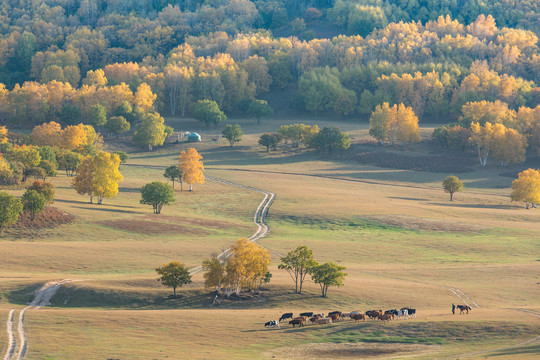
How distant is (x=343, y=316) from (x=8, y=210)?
Result: 55.8 metres

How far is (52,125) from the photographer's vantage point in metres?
183

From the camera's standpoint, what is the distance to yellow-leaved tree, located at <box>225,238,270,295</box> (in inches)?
3118

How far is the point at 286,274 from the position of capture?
302 feet

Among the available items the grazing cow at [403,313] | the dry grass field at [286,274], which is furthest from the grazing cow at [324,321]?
the grazing cow at [403,313]

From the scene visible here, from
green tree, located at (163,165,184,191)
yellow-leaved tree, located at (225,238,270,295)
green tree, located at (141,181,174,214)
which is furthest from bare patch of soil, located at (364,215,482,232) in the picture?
yellow-leaved tree, located at (225,238,270,295)

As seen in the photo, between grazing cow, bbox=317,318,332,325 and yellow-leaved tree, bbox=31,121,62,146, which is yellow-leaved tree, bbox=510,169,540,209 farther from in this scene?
yellow-leaved tree, bbox=31,121,62,146

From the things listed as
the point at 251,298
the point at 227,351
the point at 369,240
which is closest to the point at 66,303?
the point at 251,298

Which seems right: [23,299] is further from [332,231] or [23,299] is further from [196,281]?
[332,231]

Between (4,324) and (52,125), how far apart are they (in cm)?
12708

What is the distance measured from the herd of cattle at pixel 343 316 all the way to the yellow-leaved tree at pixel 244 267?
33.3 ft

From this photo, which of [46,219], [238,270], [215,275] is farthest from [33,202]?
[238,270]

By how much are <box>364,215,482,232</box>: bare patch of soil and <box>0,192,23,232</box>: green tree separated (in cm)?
5981

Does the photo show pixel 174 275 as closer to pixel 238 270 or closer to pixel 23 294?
pixel 238 270

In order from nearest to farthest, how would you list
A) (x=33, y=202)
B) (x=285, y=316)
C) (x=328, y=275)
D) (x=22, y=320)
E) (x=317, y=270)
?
(x=22, y=320), (x=285, y=316), (x=328, y=275), (x=317, y=270), (x=33, y=202)
